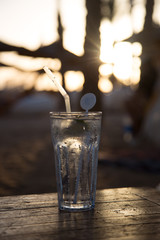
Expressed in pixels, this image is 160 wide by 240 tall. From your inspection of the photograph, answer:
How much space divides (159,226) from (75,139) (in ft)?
0.95

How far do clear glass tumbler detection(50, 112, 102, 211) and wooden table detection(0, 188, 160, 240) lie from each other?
38 mm

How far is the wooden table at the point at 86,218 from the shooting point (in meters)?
0.71

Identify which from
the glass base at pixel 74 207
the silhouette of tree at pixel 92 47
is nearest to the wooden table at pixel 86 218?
the glass base at pixel 74 207

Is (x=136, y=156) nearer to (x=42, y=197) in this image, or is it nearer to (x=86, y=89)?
(x=86, y=89)

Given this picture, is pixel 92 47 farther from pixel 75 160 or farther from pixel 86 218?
pixel 86 218

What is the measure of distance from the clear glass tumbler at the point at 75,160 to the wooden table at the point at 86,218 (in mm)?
38

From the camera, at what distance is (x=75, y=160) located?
2.93ft

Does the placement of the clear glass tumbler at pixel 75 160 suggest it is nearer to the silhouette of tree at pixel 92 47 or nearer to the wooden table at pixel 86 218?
the wooden table at pixel 86 218

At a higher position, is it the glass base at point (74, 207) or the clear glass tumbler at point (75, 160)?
the clear glass tumbler at point (75, 160)

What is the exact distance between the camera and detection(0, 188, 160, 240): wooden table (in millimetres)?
708

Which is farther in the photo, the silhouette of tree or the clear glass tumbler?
the silhouette of tree

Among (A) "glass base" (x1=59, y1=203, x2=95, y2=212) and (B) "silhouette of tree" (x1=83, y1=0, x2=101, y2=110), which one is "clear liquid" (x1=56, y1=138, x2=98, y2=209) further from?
(B) "silhouette of tree" (x1=83, y1=0, x2=101, y2=110)

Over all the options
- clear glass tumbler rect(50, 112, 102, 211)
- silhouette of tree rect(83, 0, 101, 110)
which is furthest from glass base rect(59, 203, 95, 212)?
silhouette of tree rect(83, 0, 101, 110)

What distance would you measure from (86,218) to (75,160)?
0.15 metres
